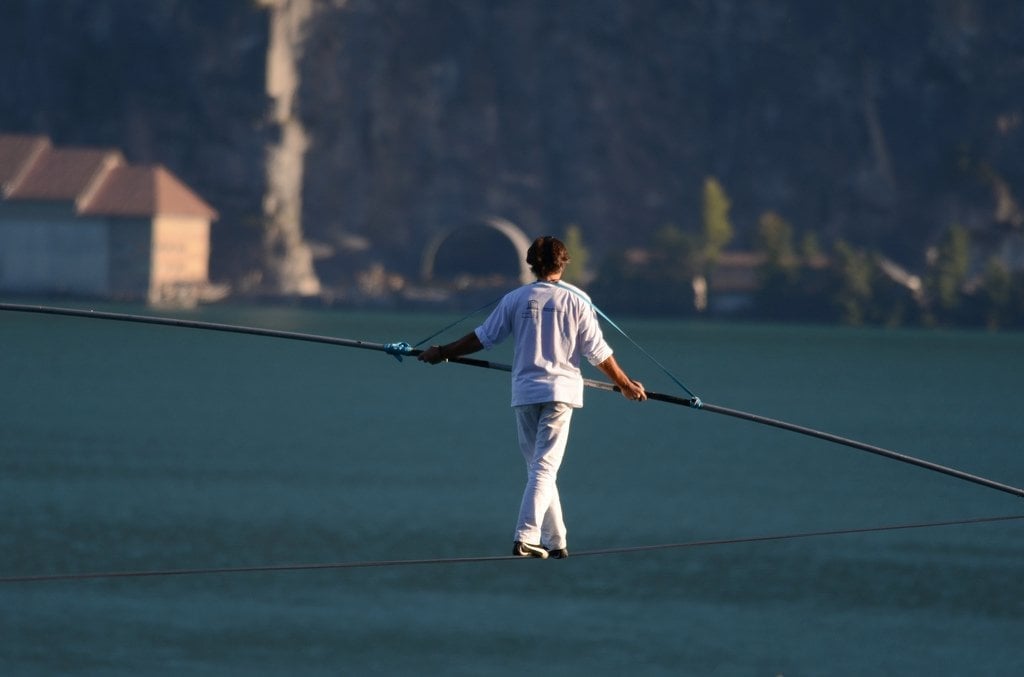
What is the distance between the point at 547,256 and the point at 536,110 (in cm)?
14030

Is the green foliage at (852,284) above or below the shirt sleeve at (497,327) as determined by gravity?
above

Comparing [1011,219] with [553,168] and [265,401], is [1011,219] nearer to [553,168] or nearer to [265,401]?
[553,168]

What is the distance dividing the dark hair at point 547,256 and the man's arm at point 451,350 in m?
0.59

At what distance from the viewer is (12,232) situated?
465 feet

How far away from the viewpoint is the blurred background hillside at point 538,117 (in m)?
145

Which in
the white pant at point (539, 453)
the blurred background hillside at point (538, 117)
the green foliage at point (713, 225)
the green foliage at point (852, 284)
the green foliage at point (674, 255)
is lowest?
the white pant at point (539, 453)

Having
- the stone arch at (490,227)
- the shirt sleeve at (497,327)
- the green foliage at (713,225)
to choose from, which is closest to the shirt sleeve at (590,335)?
the shirt sleeve at (497,327)

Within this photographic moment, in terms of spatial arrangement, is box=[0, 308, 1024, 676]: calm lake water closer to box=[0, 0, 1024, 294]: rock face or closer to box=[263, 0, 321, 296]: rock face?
box=[263, 0, 321, 296]: rock face

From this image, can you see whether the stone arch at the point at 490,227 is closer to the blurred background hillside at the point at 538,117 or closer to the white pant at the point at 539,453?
the blurred background hillside at the point at 538,117

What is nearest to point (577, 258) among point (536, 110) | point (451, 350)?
point (536, 110)

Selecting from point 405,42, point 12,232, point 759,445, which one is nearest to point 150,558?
point 759,445

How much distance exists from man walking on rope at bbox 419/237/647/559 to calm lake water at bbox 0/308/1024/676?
48.0 ft

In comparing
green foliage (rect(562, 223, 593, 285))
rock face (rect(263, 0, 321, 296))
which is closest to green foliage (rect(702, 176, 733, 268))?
green foliage (rect(562, 223, 593, 285))

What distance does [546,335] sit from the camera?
42.9 feet
